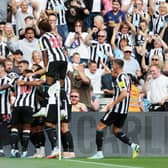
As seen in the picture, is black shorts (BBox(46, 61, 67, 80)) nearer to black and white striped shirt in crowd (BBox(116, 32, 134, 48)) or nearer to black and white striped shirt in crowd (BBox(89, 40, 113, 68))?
black and white striped shirt in crowd (BBox(89, 40, 113, 68))

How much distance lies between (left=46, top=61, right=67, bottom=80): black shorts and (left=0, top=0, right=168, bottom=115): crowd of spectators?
7.34ft

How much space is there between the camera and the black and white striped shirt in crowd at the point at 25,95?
15261mm

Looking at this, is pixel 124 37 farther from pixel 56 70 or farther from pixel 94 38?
pixel 56 70

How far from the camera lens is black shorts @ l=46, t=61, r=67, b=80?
562 inches

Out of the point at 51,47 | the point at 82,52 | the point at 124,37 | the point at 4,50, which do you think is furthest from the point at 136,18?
the point at 51,47

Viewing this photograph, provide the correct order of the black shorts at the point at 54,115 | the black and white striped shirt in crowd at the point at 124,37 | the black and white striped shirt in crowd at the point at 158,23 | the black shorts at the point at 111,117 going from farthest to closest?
the black and white striped shirt in crowd at the point at 158,23, the black and white striped shirt in crowd at the point at 124,37, the black shorts at the point at 111,117, the black shorts at the point at 54,115

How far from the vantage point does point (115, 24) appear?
65.8 ft

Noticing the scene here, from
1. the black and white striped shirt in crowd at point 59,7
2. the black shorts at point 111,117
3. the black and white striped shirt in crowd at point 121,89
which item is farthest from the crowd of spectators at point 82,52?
the black shorts at point 111,117

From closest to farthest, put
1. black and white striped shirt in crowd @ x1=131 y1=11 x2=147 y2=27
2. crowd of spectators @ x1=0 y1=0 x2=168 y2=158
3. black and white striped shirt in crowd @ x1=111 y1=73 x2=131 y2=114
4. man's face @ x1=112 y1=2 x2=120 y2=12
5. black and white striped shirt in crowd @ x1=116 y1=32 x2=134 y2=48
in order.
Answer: black and white striped shirt in crowd @ x1=111 y1=73 x2=131 y2=114 < crowd of spectators @ x1=0 y1=0 x2=168 y2=158 < black and white striped shirt in crowd @ x1=116 y1=32 x2=134 y2=48 < man's face @ x1=112 y1=2 x2=120 y2=12 < black and white striped shirt in crowd @ x1=131 y1=11 x2=147 y2=27

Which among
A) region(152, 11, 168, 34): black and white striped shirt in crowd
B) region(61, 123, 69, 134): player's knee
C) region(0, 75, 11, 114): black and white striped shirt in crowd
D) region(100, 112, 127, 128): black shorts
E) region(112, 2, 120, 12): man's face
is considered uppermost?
region(112, 2, 120, 12): man's face

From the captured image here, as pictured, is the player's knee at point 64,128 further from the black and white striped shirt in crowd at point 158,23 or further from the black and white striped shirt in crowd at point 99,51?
the black and white striped shirt in crowd at point 158,23

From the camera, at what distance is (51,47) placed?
47.2 feet

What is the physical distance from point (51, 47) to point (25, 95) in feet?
4.65

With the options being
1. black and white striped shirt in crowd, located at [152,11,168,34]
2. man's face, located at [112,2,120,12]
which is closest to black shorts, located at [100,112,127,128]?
man's face, located at [112,2,120,12]
